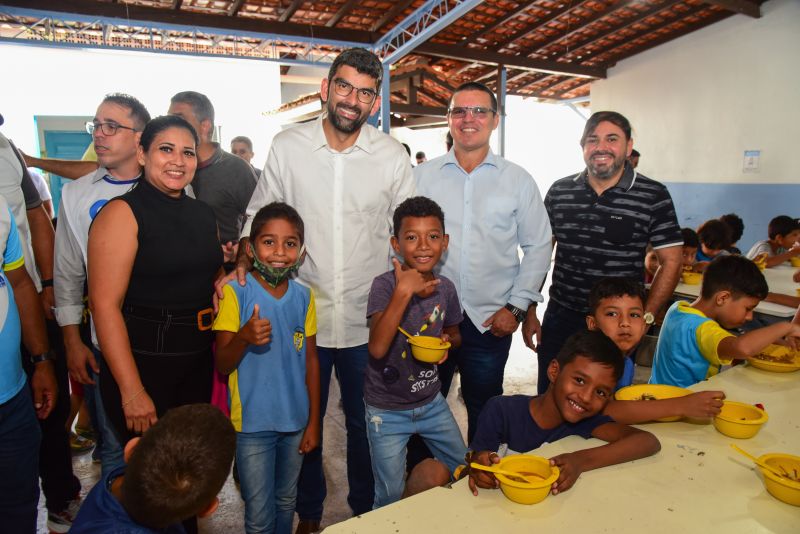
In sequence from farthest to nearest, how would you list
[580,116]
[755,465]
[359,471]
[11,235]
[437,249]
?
[580,116], [359,471], [437,249], [11,235], [755,465]

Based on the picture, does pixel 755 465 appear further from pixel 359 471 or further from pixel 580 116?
pixel 580 116

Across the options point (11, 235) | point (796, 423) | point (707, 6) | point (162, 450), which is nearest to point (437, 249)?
point (162, 450)

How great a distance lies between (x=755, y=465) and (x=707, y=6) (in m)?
9.78

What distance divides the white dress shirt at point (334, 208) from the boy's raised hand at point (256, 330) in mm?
494

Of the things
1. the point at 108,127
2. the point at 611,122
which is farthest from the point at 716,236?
the point at 108,127

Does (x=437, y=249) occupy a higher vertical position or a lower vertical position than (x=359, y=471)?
higher

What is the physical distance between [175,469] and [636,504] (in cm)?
111

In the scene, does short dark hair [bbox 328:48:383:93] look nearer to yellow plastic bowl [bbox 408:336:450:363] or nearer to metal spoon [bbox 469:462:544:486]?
yellow plastic bowl [bbox 408:336:450:363]

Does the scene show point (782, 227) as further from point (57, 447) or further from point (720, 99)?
point (57, 447)

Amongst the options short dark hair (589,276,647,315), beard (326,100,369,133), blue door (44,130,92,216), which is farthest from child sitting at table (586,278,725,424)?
A: blue door (44,130,92,216)

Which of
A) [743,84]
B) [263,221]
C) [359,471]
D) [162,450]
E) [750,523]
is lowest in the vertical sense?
[359,471]

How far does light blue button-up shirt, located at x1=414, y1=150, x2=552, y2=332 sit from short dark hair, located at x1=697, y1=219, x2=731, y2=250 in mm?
3218

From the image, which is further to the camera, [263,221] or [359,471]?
[359,471]

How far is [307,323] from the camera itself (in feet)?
6.49
